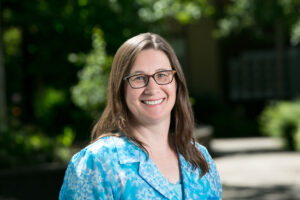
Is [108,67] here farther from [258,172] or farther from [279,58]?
[279,58]

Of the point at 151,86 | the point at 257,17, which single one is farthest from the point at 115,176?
the point at 257,17

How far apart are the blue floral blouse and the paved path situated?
5.95 meters

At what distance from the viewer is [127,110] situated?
6.88 ft

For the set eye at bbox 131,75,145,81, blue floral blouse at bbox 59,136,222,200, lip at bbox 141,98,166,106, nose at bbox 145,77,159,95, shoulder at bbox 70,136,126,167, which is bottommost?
blue floral blouse at bbox 59,136,222,200

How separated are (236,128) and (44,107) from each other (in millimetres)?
8861

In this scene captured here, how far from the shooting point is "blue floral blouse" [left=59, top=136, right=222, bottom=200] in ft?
6.02

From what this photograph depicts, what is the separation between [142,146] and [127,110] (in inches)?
7.5

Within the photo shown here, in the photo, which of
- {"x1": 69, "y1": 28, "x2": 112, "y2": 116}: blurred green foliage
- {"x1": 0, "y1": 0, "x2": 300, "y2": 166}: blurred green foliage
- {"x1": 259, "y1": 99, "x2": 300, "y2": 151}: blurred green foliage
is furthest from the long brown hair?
{"x1": 259, "y1": 99, "x2": 300, "y2": 151}: blurred green foliage

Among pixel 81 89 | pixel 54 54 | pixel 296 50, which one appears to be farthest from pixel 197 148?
pixel 296 50

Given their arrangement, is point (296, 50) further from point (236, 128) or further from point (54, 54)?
point (54, 54)

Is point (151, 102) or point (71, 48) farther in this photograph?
point (71, 48)

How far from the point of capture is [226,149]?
50.7 feet

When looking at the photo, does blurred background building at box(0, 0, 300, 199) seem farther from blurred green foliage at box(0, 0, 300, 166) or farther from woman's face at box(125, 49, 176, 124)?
woman's face at box(125, 49, 176, 124)

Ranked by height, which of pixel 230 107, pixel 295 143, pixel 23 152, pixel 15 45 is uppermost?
pixel 15 45
